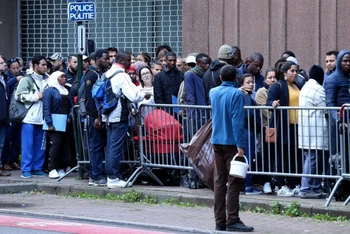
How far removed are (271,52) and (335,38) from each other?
1457mm

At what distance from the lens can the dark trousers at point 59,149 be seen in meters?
16.5

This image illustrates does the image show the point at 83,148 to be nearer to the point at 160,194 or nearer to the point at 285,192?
the point at 160,194

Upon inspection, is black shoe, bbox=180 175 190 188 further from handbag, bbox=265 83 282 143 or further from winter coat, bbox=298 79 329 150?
winter coat, bbox=298 79 329 150

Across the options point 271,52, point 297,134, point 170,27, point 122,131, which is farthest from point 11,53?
point 297,134

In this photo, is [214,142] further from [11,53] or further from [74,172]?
[11,53]

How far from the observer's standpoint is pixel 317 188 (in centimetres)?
1365

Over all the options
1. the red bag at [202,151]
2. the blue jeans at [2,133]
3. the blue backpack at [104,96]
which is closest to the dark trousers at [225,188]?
the red bag at [202,151]

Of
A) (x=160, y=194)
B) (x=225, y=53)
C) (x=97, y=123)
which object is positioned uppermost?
(x=225, y=53)

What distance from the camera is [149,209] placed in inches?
539

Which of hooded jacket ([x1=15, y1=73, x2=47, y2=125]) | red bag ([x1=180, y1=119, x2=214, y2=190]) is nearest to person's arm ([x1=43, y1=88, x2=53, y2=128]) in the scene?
hooded jacket ([x1=15, y1=73, x2=47, y2=125])

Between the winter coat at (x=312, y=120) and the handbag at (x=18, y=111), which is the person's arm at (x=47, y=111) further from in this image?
the winter coat at (x=312, y=120)

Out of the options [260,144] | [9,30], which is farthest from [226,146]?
[9,30]

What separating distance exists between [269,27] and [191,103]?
520cm

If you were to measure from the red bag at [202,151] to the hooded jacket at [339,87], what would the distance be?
1.74m
